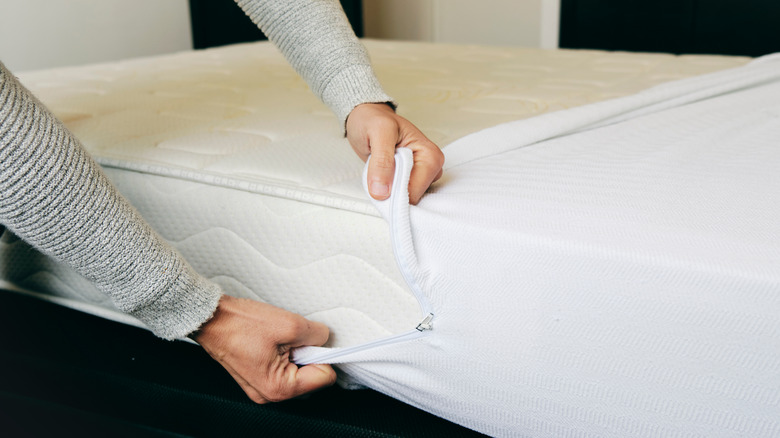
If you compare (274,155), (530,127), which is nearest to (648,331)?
(530,127)

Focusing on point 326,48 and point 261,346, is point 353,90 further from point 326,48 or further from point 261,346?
point 261,346

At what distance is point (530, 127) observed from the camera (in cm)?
81

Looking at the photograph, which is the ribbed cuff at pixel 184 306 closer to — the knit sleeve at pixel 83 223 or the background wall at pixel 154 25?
the knit sleeve at pixel 83 223

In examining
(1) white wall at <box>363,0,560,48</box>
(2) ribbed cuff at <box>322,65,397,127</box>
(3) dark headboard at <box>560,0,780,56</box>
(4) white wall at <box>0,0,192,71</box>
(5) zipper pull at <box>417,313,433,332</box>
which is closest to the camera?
(5) zipper pull at <box>417,313,433,332</box>

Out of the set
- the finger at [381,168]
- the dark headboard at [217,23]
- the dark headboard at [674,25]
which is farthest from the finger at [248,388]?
the dark headboard at [674,25]

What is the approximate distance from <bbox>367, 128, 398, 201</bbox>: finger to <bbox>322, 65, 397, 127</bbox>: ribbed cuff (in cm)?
10

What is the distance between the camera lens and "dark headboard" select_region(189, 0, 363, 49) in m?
3.26

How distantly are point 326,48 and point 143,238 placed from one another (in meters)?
0.30

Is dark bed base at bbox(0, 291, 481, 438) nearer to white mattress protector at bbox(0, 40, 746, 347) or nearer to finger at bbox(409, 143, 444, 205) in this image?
white mattress protector at bbox(0, 40, 746, 347)

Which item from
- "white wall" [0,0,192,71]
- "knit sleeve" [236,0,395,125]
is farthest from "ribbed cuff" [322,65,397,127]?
"white wall" [0,0,192,71]

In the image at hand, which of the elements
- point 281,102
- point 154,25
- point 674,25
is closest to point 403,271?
point 281,102

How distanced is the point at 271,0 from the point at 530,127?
0.35 meters

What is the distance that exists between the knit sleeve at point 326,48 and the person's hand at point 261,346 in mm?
244

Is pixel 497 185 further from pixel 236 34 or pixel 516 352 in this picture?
pixel 236 34
